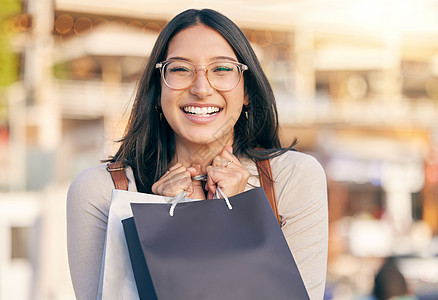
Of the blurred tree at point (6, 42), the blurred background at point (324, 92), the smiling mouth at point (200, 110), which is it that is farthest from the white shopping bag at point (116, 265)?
the blurred tree at point (6, 42)

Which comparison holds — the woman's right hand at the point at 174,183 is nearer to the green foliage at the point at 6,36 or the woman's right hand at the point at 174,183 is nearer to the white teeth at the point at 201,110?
the white teeth at the point at 201,110

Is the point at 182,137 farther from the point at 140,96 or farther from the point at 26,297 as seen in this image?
the point at 26,297

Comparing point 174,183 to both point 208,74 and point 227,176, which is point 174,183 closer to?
point 227,176

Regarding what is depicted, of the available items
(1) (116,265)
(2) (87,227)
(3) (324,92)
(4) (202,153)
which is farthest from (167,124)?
(3) (324,92)

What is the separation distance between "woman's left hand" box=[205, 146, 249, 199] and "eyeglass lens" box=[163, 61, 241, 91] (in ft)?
0.52

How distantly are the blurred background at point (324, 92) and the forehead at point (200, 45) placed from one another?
8061mm

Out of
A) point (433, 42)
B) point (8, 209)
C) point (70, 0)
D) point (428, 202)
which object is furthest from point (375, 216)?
point (8, 209)

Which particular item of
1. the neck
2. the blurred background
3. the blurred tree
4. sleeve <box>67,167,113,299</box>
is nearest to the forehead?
the neck

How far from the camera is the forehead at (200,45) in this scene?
4.68 feet

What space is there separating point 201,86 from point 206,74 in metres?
0.03

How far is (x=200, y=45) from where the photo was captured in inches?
56.4

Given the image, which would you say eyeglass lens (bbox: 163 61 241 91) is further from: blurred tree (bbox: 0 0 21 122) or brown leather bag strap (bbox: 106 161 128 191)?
blurred tree (bbox: 0 0 21 122)

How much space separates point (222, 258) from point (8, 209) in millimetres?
5191

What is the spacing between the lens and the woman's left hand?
1350 mm
